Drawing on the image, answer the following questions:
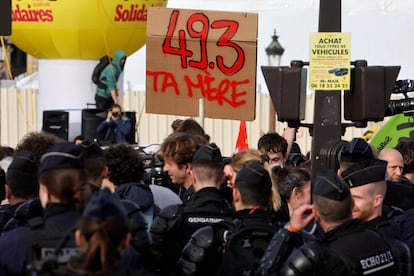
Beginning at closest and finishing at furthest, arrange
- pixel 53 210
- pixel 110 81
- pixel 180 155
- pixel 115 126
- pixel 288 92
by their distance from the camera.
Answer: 1. pixel 53 210
2. pixel 180 155
3. pixel 288 92
4. pixel 115 126
5. pixel 110 81

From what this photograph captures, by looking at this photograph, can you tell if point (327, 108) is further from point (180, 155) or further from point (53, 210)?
point (53, 210)

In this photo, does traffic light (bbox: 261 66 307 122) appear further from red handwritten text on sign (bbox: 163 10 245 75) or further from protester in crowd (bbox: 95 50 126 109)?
protester in crowd (bbox: 95 50 126 109)

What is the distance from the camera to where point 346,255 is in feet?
14.8

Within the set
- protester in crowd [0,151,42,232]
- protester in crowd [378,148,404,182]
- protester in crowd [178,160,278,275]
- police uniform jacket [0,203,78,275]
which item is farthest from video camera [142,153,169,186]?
police uniform jacket [0,203,78,275]

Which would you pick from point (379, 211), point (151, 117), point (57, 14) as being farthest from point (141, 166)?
point (151, 117)

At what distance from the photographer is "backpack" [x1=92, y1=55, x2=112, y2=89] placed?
1541cm

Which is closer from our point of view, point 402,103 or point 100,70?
point 402,103

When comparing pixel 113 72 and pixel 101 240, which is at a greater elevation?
pixel 113 72

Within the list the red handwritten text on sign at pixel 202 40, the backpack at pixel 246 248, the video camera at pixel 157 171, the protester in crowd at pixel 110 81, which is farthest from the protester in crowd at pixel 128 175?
the protester in crowd at pixel 110 81

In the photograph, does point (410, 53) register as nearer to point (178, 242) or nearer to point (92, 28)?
point (92, 28)

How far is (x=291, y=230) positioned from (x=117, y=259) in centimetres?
110

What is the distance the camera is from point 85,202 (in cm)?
436

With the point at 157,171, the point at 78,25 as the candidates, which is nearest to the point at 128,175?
the point at 157,171

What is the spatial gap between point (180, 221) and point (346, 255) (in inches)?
47.4
